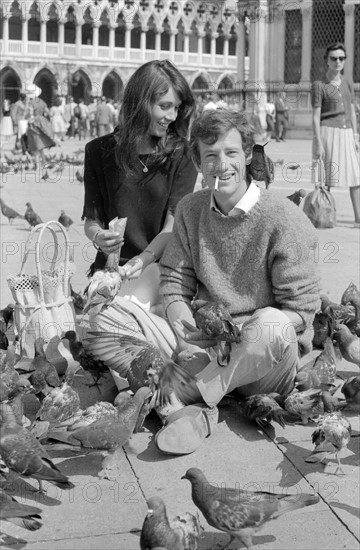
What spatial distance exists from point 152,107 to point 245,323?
1.17 m

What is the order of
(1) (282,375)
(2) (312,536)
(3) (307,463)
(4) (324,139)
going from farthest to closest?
(4) (324,139) < (1) (282,375) < (3) (307,463) < (2) (312,536)

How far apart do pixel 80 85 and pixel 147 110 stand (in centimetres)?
6101

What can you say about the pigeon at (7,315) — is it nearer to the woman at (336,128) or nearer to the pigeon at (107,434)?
the pigeon at (107,434)

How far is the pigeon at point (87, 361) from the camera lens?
3979 millimetres

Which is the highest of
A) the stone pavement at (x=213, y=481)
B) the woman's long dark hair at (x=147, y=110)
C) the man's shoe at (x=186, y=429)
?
the woman's long dark hair at (x=147, y=110)

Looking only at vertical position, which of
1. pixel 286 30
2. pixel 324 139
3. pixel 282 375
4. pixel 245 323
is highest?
pixel 286 30

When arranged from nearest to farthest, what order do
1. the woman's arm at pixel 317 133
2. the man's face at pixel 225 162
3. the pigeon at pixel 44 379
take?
the man's face at pixel 225 162
the pigeon at pixel 44 379
the woman's arm at pixel 317 133

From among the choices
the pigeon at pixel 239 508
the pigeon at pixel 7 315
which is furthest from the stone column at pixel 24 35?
the pigeon at pixel 239 508

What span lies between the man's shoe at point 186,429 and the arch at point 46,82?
59.8m

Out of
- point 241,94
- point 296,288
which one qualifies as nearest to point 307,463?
point 296,288

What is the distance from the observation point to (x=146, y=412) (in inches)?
136

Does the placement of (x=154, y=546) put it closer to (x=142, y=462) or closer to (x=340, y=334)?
(x=142, y=462)

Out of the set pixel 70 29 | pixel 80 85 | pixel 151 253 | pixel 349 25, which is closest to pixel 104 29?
pixel 70 29

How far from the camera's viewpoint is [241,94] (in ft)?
99.8
